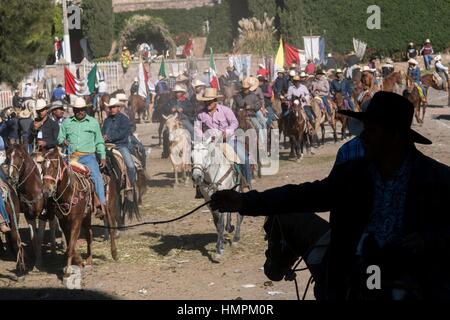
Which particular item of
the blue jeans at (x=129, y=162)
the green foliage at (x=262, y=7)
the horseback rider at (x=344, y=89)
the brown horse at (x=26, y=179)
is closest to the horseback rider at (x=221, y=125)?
the blue jeans at (x=129, y=162)

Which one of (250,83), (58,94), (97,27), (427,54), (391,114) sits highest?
(97,27)

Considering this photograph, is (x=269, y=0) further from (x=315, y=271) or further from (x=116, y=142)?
(x=315, y=271)

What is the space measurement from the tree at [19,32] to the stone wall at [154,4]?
4309cm

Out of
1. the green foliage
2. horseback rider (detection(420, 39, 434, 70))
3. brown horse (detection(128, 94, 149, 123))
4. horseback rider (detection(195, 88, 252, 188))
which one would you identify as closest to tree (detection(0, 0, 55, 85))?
horseback rider (detection(195, 88, 252, 188))

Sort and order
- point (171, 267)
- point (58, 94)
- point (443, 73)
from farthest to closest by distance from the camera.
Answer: point (443, 73)
point (58, 94)
point (171, 267)

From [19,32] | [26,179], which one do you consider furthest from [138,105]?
[26,179]

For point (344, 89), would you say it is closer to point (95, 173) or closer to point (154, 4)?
point (95, 173)

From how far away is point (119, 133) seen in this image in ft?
46.4

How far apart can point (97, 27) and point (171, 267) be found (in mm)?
43641

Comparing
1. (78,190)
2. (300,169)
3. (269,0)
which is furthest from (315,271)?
(269,0)

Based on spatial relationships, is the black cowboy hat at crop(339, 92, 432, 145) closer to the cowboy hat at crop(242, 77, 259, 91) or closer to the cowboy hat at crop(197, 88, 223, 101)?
the cowboy hat at crop(197, 88, 223, 101)

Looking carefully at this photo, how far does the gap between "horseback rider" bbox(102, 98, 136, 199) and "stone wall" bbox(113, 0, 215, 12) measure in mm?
49181

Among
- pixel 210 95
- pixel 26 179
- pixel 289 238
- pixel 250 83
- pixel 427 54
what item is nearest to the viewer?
pixel 289 238

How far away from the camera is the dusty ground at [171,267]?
10.4 m
